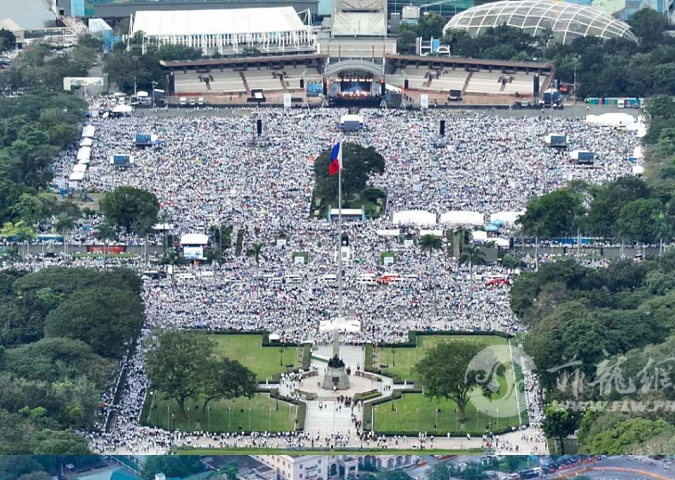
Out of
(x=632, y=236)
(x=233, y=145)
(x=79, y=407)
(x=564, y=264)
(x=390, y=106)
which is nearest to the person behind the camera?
(x=79, y=407)

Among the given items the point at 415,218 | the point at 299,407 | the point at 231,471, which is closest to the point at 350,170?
the point at 415,218

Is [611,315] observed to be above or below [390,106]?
below

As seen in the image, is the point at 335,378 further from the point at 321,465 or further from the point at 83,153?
the point at 83,153

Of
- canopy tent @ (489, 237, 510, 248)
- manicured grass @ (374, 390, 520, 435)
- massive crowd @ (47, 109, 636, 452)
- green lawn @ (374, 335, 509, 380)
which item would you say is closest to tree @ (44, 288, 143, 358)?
massive crowd @ (47, 109, 636, 452)

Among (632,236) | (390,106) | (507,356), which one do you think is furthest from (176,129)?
(507,356)

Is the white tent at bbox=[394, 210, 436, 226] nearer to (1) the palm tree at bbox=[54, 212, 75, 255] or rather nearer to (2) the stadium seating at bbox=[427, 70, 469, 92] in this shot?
(1) the palm tree at bbox=[54, 212, 75, 255]

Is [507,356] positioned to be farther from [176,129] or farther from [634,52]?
[634,52]
